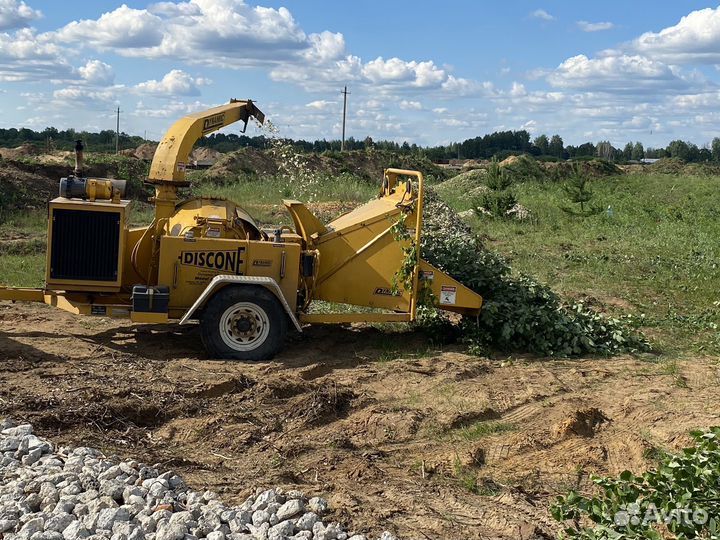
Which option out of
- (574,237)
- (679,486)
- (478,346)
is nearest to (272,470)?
(679,486)

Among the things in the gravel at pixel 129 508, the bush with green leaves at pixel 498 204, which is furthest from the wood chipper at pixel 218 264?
the bush with green leaves at pixel 498 204

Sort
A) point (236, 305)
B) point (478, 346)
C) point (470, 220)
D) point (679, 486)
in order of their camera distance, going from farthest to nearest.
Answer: point (470, 220), point (478, 346), point (236, 305), point (679, 486)

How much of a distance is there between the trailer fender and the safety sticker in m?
1.73

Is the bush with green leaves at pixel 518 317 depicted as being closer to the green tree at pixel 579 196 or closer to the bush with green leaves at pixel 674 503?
the bush with green leaves at pixel 674 503

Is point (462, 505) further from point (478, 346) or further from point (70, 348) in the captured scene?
point (70, 348)

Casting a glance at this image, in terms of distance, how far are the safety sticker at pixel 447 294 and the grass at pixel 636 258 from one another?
8.96 ft

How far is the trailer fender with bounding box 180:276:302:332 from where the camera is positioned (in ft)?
28.0

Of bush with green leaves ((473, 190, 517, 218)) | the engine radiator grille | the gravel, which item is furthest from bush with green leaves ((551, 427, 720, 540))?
bush with green leaves ((473, 190, 517, 218))

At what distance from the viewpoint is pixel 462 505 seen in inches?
211

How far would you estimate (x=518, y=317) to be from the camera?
950 centimetres

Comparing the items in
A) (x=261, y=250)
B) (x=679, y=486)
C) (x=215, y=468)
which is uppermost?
(x=261, y=250)

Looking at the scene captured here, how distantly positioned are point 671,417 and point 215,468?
392 cm

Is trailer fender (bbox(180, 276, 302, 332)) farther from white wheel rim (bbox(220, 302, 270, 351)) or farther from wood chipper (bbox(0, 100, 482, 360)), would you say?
white wheel rim (bbox(220, 302, 270, 351))

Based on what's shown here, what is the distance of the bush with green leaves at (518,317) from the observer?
31.2 ft
